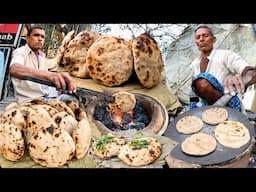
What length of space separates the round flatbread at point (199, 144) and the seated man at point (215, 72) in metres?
0.27

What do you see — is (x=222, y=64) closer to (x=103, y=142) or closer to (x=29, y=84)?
(x=103, y=142)

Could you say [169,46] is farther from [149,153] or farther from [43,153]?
[43,153]

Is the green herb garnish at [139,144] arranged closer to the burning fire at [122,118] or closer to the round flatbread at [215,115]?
the burning fire at [122,118]

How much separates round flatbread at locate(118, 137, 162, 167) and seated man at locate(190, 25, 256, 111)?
0.48m

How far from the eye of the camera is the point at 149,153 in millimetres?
5668

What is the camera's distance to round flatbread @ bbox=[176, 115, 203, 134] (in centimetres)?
582

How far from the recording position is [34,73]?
19.6 feet

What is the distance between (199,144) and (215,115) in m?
0.26

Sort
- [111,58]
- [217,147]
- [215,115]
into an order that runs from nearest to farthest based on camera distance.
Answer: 1. [217,147]
2. [215,115]
3. [111,58]

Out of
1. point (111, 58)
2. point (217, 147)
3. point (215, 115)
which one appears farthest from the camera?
point (111, 58)

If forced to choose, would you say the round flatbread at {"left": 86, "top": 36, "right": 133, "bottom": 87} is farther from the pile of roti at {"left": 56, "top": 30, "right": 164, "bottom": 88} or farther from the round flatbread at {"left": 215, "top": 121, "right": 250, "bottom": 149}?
the round flatbread at {"left": 215, "top": 121, "right": 250, "bottom": 149}

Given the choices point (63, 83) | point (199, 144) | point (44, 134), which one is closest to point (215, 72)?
point (199, 144)

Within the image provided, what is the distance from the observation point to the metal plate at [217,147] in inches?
221

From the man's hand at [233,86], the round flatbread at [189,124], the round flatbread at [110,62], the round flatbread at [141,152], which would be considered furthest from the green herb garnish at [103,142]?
the man's hand at [233,86]
